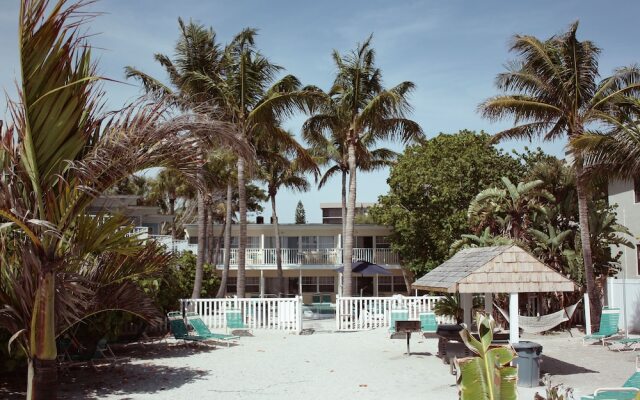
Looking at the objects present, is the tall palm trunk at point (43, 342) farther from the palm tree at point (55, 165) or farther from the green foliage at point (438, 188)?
the green foliage at point (438, 188)

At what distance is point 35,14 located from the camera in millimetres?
6148

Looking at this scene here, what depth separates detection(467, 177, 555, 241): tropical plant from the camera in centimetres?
2106

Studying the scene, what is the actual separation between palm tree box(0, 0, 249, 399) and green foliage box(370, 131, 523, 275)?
2244cm

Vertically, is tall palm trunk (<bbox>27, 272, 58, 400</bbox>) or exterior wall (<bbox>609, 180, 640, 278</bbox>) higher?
exterior wall (<bbox>609, 180, 640, 278</bbox>)

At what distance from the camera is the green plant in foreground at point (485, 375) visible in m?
5.23

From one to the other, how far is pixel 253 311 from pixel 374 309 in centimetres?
393

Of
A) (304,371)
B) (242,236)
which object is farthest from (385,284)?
(304,371)

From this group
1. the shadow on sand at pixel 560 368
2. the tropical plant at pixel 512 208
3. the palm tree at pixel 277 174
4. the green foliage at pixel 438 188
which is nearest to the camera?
the shadow on sand at pixel 560 368

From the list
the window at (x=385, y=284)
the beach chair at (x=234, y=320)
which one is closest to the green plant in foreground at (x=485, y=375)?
the beach chair at (x=234, y=320)

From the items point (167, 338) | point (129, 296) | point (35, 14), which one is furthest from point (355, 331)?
point (35, 14)

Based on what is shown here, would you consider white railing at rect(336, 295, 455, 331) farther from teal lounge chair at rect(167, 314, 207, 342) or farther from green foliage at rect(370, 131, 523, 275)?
green foliage at rect(370, 131, 523, 275)

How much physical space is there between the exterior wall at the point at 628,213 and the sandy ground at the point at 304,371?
832 centimetres

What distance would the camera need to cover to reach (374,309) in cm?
2073

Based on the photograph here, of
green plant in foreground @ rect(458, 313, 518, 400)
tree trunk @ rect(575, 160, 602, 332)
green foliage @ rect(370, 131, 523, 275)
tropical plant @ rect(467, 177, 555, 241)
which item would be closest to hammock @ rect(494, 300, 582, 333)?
tree trunk @ rect(575, 160, 602, 332)
